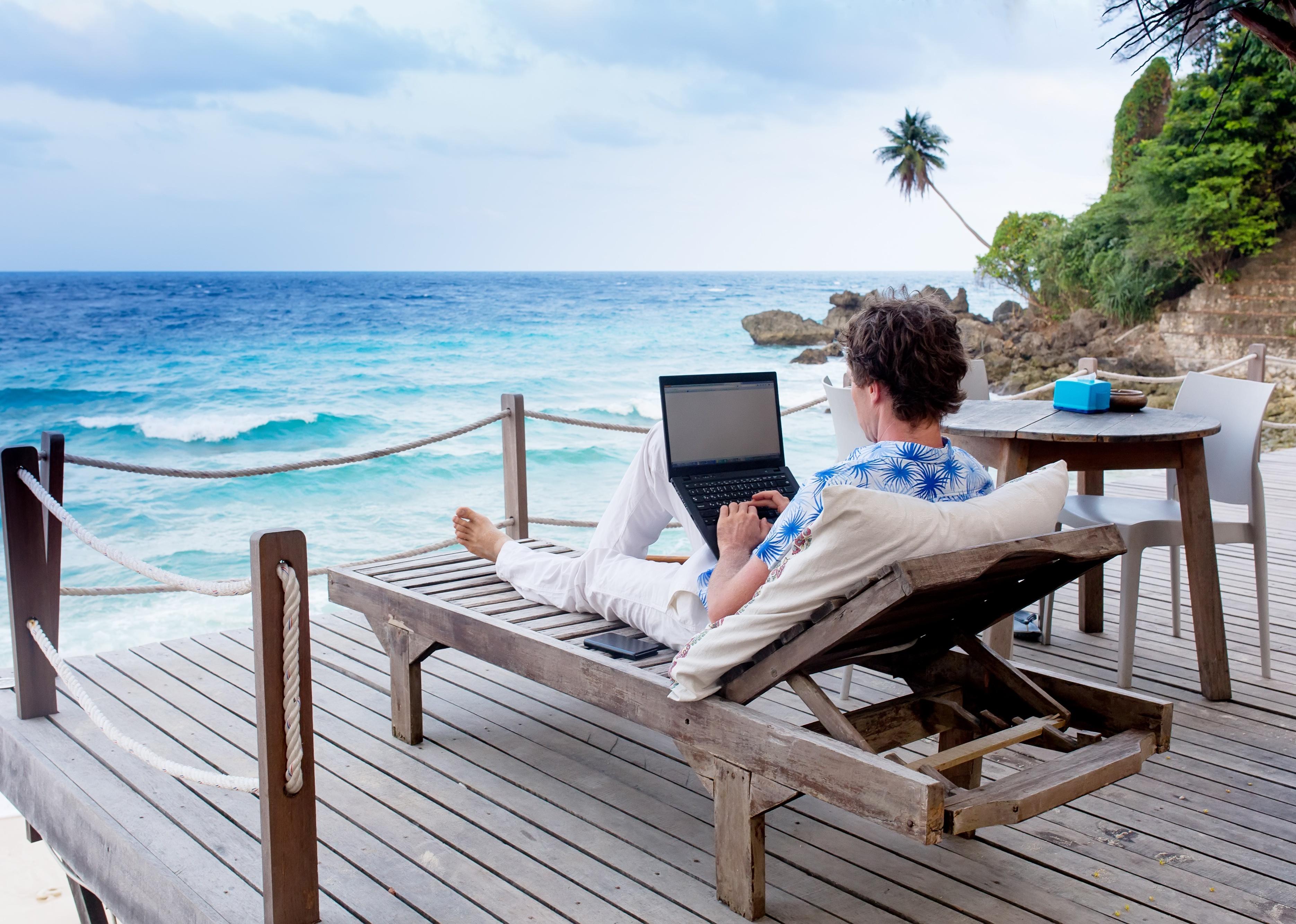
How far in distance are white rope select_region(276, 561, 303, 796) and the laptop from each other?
43.1 inches

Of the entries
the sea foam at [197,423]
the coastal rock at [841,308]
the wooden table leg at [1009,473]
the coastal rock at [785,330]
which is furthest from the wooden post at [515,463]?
the coastal rock at [785,330]

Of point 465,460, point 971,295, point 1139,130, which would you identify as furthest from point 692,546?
point 971,295

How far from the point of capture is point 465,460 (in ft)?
51.3

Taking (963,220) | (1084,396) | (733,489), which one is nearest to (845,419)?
(733,489)

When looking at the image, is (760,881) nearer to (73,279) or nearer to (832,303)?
(832,303)

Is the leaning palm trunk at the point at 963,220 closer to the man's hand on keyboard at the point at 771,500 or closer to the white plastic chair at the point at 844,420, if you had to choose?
the white plastic chair at the point at 844,420

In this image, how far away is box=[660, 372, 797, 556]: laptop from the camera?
262 cm

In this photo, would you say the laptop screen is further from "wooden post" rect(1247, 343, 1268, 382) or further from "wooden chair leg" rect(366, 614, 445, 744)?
"wooden post" rect(1247, 343, 1268, 382)

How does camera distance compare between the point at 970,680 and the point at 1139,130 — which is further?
the point at 1139,130

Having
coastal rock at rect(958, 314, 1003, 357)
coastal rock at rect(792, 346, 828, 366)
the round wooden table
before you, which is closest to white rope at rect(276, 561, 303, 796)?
the round wooden table

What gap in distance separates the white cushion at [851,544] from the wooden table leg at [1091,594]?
1.89 metres

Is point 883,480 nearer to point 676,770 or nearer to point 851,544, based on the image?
point 851,544

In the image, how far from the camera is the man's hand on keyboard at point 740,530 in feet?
6.70

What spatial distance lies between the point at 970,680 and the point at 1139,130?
22.5 meters
